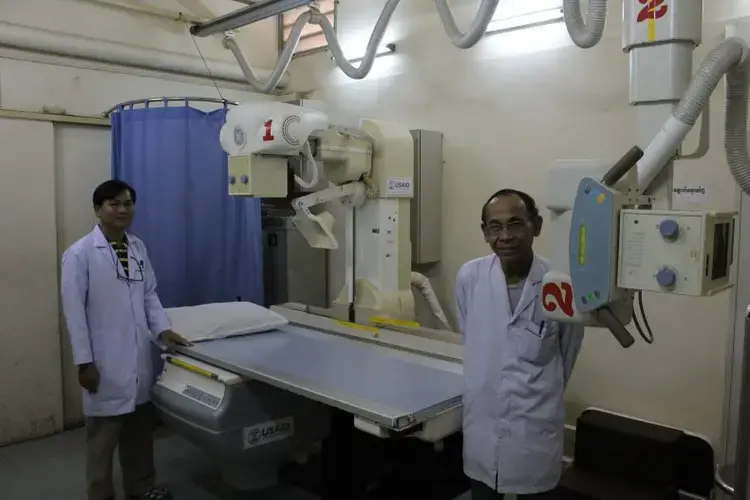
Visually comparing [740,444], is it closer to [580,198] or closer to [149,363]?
[580,198]

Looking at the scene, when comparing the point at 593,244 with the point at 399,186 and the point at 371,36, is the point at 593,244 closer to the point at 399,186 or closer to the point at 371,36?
the point at 399,186

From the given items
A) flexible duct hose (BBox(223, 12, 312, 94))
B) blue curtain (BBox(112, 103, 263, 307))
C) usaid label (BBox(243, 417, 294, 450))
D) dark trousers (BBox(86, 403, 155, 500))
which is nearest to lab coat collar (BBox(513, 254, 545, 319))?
usaid label (BBox(243, 417, 294, 450))

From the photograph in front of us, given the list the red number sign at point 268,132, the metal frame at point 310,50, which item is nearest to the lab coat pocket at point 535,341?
the red number sign at point 268,132

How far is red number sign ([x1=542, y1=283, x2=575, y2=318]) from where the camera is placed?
52.8 inches

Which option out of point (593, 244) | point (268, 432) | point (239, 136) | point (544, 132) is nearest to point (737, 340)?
point (544, 132)

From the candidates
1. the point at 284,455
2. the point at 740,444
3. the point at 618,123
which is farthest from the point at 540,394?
the point at 618,123

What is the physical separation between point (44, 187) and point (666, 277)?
10.9ft

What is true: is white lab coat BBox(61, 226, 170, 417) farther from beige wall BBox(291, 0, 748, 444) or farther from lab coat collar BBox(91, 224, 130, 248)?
beige wall BBox(291, 0, 748, 444)

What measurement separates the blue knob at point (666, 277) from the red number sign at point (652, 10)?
1.79 feet

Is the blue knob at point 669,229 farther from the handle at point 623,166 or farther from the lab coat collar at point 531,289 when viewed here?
the lab coat collar at point 531,289

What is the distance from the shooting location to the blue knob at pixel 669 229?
3.80 feet

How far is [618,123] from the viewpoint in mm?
2824

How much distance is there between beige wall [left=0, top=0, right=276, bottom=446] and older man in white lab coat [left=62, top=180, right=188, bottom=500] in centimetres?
116

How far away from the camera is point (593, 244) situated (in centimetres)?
124
